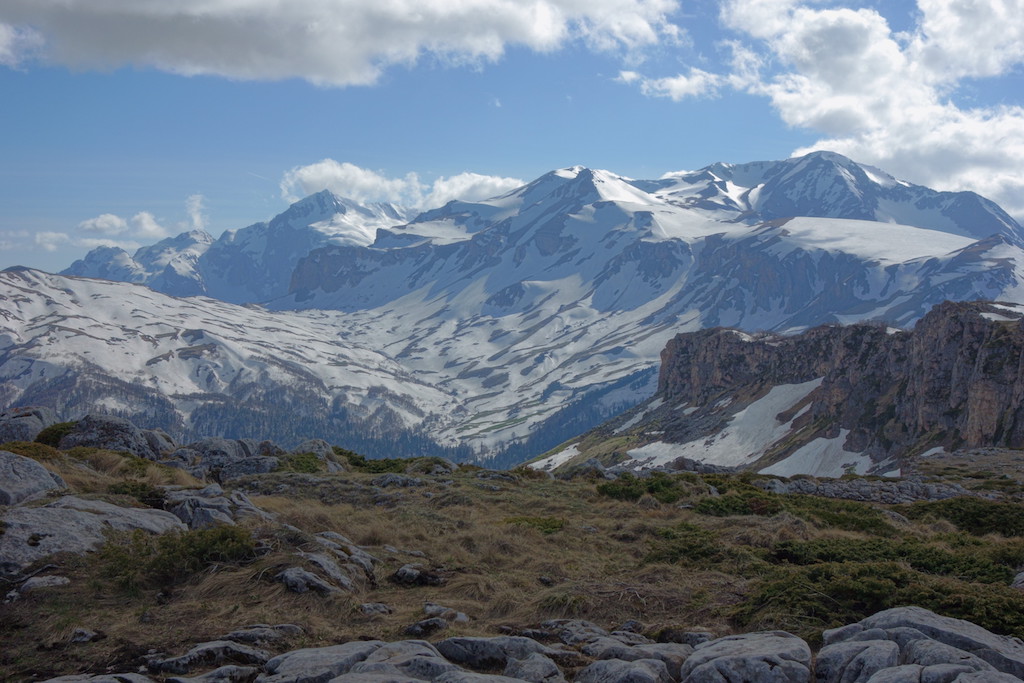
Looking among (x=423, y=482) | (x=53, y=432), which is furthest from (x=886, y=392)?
(x=53, y=432)

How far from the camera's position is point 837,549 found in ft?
71.4

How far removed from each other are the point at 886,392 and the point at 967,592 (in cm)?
13550

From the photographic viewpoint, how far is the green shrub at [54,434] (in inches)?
1576

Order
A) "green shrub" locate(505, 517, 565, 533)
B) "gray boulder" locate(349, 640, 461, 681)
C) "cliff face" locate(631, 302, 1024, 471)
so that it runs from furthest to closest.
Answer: "cliff face" locate(631, 302, 1024, 471), "green shrub" locate(505, 517, 565, 533), "gray boulder" locate(349, 640, 461, 681)

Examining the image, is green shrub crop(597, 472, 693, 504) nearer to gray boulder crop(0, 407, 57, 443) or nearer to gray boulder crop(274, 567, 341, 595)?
gray boulder crop(274, 567, 341, 595)

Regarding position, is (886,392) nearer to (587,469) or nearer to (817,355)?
(817,355)

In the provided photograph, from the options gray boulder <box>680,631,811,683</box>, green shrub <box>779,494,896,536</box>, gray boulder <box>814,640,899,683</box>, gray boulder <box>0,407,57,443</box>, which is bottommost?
gray boulder <box>0,407,57,443</box>

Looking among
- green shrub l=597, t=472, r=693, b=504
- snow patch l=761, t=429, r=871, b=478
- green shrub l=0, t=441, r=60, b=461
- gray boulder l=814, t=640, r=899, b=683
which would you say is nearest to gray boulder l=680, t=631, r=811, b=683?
gray boulder l=814, t=640, r=899, b=683

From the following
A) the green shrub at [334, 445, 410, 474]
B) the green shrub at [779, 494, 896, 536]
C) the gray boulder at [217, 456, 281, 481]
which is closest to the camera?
the green shrub at [779, 494, 896, 536]

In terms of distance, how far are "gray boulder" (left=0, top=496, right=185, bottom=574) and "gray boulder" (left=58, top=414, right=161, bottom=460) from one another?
19.4 metres

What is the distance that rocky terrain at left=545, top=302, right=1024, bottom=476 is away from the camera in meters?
Result: 104

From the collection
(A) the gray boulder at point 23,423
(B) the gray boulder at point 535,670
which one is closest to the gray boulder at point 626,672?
(B) the gray boulder at point 535,670

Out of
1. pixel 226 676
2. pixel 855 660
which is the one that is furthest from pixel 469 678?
pixel 855 660

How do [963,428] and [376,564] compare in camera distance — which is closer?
[376,564]
